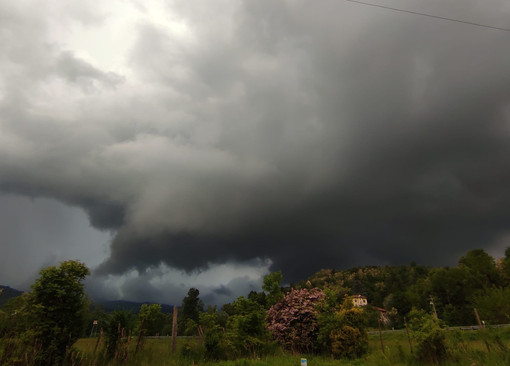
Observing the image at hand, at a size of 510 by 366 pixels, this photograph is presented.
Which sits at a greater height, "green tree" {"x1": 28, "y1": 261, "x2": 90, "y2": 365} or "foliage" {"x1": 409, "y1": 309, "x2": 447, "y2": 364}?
"green tree" {"x1": 28, "y1": 261, "x2": 90, "y2": 365}

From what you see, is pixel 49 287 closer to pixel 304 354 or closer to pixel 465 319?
pixel 304 354

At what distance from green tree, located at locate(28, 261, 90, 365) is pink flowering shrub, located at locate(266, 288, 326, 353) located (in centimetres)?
965

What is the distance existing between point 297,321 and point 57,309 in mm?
11138

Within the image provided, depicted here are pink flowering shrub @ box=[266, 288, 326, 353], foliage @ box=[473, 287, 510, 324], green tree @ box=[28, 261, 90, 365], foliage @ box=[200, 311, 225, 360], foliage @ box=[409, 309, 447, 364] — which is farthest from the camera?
foliage @ box=[473, 287, 510, 324]

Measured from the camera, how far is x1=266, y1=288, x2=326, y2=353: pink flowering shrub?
14867mm

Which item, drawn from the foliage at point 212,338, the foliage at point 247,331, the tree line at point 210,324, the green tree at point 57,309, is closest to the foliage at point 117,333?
the tree line at point 210,324

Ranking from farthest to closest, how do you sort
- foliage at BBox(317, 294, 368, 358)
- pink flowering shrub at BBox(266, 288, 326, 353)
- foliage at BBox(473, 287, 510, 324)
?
foliage at BBox(473, 287, 510, 324) → pink flowering shrub at BBox(266, 288, 326, 353) → foliage at BBox(317, 294, 368, 358)

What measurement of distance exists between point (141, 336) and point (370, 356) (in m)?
10.3

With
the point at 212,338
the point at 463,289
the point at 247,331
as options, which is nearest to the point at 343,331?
the point at 247,331

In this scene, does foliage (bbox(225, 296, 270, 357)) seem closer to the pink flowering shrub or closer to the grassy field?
the pink flowering shrub

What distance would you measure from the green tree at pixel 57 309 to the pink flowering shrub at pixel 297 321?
9651 mm

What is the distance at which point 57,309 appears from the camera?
10.6 m

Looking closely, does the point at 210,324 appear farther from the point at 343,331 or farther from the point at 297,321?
the point at 343,331

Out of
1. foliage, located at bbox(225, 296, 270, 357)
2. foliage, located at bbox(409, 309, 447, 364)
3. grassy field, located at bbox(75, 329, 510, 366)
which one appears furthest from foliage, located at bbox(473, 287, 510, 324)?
foliage, located at bbox(225, 296, 270, 357)
